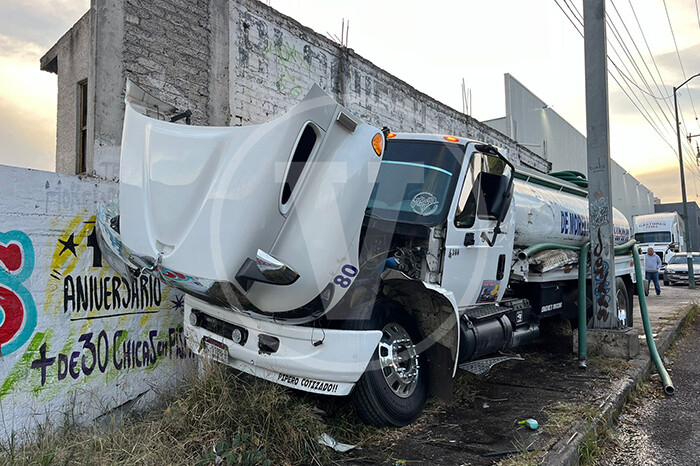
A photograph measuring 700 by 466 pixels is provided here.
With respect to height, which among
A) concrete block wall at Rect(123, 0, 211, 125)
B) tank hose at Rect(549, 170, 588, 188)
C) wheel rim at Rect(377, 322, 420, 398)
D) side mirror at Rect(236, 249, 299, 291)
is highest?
concrete block wall at Rect(123, 0, 211, 125)

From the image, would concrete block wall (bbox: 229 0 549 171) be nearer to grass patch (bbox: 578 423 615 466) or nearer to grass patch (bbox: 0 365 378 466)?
grass patch (bbox: 0 365 378 466)

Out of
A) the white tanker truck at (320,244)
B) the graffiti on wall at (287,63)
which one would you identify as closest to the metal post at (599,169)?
the white tanker truck at (320,244)

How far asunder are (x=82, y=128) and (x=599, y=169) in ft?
21.9

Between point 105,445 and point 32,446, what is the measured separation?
0.55m

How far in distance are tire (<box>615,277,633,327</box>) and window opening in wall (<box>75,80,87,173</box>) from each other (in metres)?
7.77

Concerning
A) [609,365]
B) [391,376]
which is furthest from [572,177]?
[391,376]

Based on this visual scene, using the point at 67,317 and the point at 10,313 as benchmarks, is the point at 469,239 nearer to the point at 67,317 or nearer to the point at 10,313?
the point at 67,317

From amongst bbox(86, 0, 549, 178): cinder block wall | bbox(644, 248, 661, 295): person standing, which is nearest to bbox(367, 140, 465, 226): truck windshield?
bbox(86, 0, 549, 178): cinder block wall

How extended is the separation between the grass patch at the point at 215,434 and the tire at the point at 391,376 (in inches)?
9.1

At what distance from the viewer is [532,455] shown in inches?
135

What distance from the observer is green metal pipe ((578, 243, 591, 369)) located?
641 cm

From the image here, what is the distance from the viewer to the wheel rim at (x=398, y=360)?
3.96 m

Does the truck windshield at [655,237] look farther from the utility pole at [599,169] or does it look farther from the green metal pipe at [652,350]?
the utility pole at [599,169]

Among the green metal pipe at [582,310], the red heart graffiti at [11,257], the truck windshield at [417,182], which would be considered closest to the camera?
the red heart graffiti at [11,257]
